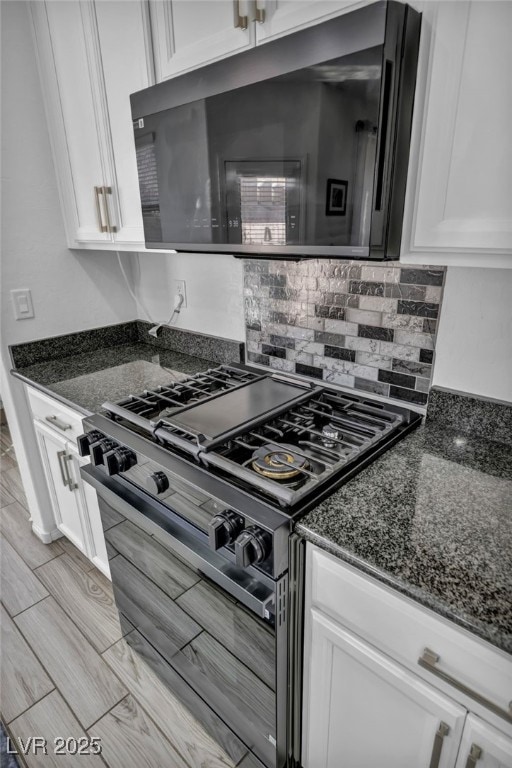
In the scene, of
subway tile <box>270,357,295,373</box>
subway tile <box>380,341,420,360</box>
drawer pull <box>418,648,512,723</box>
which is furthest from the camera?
subway tile <box>270,357,295,373</box>

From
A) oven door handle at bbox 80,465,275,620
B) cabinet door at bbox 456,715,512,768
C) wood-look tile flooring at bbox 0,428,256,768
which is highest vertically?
oven door handle at bbox 80,465,275,620

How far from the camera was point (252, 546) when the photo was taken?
0.87 meters

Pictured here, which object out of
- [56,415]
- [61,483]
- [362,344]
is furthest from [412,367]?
[61,483]

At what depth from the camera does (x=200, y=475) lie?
102cm

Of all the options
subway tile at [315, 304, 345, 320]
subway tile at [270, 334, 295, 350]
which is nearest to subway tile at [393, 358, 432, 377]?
subway tile at [315, 304, 345, 320]

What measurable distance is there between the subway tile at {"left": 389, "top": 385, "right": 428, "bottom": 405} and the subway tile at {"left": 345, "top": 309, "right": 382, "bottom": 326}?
20 centimetres

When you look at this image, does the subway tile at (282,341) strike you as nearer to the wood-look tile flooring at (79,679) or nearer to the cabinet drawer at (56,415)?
the cabinet drawer at (56,415)

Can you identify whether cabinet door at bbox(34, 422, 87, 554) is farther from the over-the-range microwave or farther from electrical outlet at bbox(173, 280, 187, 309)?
the over-the-range microwave

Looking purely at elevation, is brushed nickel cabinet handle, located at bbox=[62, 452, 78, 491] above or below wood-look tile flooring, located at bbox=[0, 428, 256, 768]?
above

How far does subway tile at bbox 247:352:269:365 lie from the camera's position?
1.69 meters

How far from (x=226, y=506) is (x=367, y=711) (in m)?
0.50

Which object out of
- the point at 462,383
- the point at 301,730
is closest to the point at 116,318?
the point at 462,383

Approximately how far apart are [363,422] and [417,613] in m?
0.57

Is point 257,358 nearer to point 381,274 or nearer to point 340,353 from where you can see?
point 340,353
